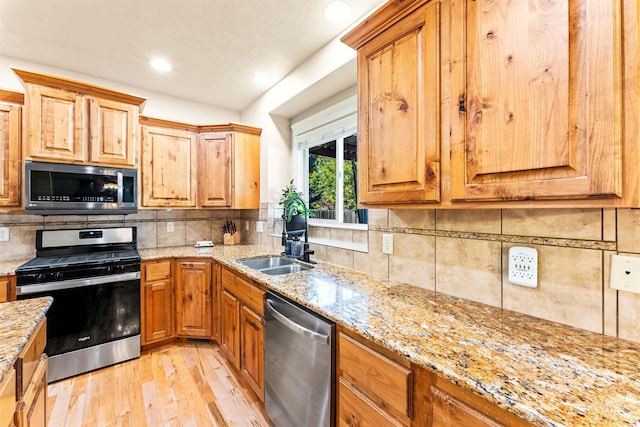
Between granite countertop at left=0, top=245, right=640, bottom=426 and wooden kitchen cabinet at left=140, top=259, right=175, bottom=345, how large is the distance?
1625 millimetres

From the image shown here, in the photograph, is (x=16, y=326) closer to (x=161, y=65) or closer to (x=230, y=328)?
(x=230, y=328)

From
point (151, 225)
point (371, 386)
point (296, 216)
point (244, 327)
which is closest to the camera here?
Result: point (371, 386)

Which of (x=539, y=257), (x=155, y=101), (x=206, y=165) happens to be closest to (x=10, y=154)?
(x=155, y=101)

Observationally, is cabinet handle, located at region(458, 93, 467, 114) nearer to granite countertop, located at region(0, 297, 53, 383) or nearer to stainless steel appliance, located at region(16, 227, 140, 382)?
granite countertop, located at region(0, 297, 53, 383)

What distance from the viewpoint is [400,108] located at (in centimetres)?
131

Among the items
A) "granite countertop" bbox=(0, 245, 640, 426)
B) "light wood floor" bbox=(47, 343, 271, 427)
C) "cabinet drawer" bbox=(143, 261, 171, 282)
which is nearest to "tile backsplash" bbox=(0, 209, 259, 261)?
"cabinet drawer" bbox=(143, 261, 171, 282)

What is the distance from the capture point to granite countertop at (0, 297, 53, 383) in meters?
0.78

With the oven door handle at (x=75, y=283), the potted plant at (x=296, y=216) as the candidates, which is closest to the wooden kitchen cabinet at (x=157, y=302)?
the oven door handle at (x=75, y=283)

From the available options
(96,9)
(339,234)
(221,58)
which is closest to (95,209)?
(96,9)

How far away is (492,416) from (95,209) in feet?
9.75

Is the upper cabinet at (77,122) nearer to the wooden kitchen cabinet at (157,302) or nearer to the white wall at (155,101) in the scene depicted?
the white wall at (155,101)

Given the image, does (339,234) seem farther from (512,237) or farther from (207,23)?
(207,23)

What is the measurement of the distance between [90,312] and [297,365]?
1.91 m

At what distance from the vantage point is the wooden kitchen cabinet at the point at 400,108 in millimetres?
1174
